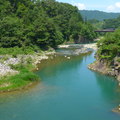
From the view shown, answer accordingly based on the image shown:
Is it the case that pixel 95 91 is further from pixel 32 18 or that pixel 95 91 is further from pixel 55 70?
pixel 32 18

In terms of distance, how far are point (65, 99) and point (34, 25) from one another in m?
32.5

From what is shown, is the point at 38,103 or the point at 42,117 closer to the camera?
the point at 42,117

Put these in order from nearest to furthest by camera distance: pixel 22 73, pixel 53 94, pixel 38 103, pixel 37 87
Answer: pixel 38 103
pixel 53 94
pixel 37 87
pixel 22 73

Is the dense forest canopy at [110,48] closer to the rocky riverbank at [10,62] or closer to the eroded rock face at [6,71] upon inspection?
the rocky riverbank at [10,62]

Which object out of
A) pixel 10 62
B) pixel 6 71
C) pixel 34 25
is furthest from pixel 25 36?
pixel 6 71

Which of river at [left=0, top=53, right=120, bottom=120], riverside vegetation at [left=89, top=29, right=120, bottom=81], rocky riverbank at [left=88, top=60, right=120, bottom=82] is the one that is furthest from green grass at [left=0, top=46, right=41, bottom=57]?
riverside vegetation at [left=89, top=29, right=120, bottom=81]

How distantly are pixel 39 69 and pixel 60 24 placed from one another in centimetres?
3997

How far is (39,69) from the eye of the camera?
35594 mm

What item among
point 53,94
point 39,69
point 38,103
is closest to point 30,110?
point 38,103

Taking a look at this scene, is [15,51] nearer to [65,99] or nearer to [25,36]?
[25,36]

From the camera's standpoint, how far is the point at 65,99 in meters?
23.7

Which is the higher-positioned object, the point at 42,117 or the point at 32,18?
the point at 32,18

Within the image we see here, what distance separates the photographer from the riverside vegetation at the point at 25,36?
2810 cm

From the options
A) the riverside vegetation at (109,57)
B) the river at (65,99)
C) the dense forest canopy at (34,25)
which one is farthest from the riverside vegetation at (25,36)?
the riverside vegetation at (109,57)
